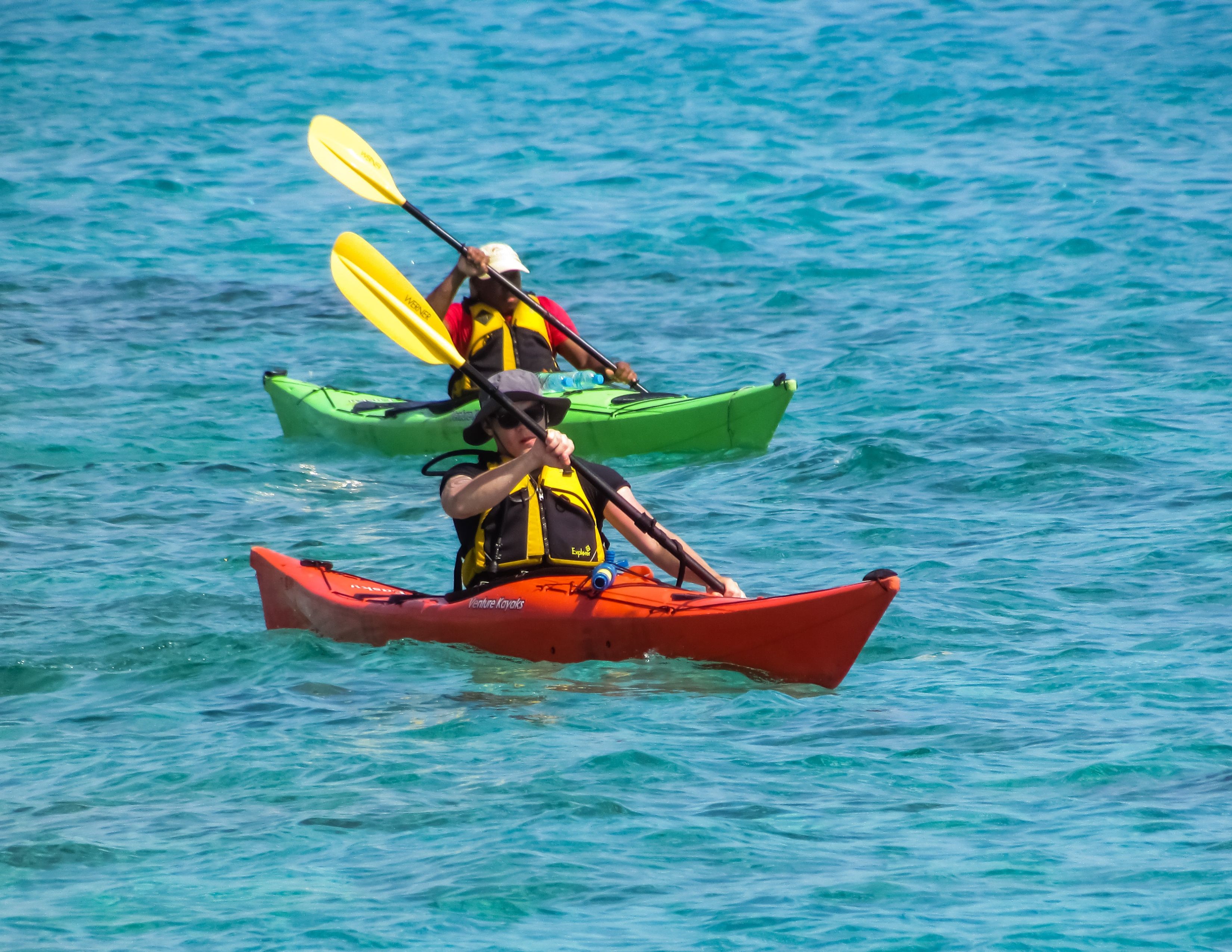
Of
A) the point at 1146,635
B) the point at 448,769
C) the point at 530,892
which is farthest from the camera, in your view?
the point at 1146,635

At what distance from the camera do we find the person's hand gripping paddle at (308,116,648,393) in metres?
8.67

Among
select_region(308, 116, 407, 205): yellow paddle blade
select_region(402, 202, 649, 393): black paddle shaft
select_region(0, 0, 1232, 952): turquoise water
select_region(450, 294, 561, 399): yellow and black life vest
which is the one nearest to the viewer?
select_region(0, 0, 1232, 952): turquoise water

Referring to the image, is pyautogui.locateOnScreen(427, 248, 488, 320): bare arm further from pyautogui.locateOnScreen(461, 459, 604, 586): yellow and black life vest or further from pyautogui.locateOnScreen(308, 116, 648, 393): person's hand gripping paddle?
pyautogui.locateOnScreen(461, 459, 604, 586): yellow and black life vest

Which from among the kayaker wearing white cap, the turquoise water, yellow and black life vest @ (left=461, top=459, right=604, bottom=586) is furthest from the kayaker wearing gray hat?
the kayaker wearing white cap

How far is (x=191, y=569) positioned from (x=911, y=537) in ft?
10.9

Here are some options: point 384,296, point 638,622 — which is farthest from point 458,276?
point 638,622

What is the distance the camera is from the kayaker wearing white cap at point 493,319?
8875 millimetres

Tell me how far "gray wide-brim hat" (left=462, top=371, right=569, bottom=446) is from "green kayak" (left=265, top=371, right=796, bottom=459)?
3.35 metres

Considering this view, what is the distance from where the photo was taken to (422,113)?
2108 centimetres

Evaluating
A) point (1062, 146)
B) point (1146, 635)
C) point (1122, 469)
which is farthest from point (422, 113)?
point (1146, 635)

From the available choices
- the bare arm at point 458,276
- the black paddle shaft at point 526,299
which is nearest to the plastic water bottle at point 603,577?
the bare arm at point 458,276

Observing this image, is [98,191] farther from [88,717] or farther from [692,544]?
[88,717]

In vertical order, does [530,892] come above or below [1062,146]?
below

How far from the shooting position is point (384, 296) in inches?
245
